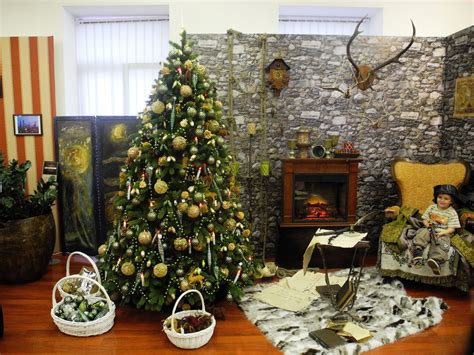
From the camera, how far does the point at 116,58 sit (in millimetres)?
5375

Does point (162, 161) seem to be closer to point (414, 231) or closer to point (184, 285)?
point (184, 285)

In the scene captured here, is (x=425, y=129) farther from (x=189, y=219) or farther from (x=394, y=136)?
(x=189, y=219)

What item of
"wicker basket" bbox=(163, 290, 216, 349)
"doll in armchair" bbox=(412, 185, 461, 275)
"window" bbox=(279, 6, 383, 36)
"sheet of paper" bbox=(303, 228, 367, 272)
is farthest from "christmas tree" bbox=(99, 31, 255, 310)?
"window" bbox=(279, 6, 383, 36)

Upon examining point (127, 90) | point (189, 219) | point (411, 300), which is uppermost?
point (127, 90)

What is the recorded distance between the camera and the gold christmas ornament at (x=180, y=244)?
3.03 m

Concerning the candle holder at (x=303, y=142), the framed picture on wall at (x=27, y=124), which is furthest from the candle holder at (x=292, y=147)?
the framed picture on wall at (x=27, y=124)

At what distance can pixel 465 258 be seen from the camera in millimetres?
3479

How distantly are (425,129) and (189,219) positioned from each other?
11.5 feet

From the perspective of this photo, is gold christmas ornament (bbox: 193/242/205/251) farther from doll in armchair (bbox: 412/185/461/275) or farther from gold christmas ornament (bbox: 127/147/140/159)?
doll in armchair (bbox: 412/185/461/275)

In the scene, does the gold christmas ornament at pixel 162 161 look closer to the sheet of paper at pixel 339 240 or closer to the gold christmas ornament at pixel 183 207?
the gold christmas ornament at pixel 183 207

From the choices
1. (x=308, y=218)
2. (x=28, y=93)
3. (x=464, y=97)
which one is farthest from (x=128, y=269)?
(x=464, y=97)

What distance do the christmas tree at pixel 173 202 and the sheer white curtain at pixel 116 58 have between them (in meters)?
2.36

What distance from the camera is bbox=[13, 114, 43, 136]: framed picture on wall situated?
15.6 ft

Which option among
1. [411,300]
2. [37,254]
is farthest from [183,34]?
[411,300]
